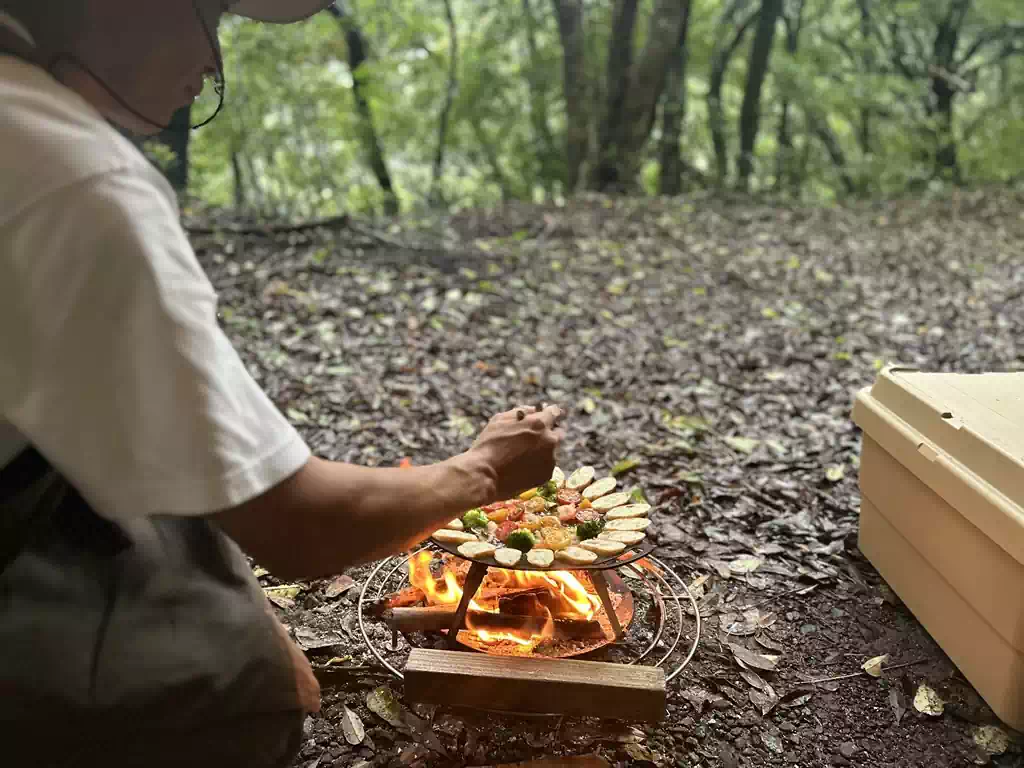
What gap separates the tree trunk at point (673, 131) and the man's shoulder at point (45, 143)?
38.9 feet

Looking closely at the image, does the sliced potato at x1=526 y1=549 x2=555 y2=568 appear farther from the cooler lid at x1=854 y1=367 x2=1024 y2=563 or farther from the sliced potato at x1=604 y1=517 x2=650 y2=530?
the cooler lid at x1=854 y1=367 x2=1024 y2=563

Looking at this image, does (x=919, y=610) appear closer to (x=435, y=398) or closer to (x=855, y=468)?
(x=855, y=468)

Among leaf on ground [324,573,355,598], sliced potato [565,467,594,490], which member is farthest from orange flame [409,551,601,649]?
leaf on ground [324,573,355,598]

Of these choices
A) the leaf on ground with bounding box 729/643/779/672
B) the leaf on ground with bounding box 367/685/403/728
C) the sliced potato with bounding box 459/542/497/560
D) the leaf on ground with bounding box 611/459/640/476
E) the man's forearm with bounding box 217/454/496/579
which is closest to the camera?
the man's forearm with bounding box 217/454/496/579

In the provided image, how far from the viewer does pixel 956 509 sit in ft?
8.99

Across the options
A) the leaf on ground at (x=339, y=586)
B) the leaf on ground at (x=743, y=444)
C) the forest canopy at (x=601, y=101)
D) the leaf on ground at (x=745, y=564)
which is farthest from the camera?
the forest canopy at (x=601, y=101)

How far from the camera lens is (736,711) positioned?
2.78 metres

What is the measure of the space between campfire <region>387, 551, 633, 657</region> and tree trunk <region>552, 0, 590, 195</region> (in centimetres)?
1011

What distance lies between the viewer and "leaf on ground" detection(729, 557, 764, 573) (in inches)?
141

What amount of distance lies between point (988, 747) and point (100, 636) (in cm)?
263

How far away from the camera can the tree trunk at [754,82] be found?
12.6 metres

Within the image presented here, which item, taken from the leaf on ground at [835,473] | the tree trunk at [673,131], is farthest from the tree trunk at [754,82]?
the leaf on ground at [835,473]

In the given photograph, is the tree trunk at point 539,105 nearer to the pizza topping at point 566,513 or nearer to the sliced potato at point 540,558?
the pizza topping at point 566,513

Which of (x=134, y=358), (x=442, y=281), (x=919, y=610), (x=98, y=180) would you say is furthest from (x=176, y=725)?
(x=442, y=281)
